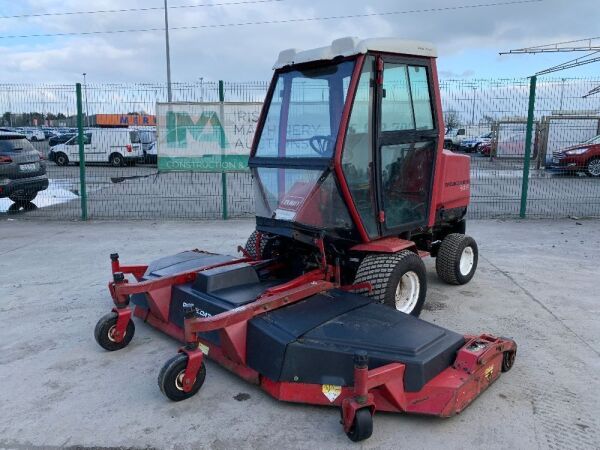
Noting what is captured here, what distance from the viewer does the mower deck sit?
3053mm

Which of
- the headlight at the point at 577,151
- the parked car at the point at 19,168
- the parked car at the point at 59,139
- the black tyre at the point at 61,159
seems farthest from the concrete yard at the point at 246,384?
the parked car at the point at 59,139

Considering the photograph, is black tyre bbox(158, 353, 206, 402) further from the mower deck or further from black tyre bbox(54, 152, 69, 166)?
black tyre bbox(54, 152, 69, 166)

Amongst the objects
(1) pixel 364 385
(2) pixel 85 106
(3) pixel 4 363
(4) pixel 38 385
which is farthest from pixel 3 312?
(2) pixel 85 106

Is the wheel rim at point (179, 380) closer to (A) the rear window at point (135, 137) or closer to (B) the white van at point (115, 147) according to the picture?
(B) the white van at point (115, 147)

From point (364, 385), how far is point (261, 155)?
8.47 ft

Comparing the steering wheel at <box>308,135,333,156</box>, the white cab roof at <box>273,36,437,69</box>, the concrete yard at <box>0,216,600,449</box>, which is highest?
the white cab roof at <box>273,36,437,69</box>

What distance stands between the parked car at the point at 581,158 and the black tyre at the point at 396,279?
38.8 feet

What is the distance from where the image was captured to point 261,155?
4785 mm

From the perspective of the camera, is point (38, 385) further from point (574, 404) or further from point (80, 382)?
point (574, 404)

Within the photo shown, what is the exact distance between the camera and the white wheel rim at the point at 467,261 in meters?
5.82

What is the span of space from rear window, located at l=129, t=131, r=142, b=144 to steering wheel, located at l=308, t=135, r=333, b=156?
1385cm

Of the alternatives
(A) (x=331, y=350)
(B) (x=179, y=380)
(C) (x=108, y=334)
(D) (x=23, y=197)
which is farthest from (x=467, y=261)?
(D) (x=23, y=197)

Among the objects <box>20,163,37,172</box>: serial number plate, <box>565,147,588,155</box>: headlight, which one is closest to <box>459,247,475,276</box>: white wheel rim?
<box>20,163,37,172</box>: serial number plate

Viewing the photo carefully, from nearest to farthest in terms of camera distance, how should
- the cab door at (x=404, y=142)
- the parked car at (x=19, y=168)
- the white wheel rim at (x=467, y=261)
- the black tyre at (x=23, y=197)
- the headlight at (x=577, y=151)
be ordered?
1. the cab door at (x=404, y=142)
2. the white wheel rim at (x=467, y=261)
3. the parked car at (x=19, y=168)
4. the black tyre at (x=23, y=197)
5. the headlight at (x=577, y=151)
